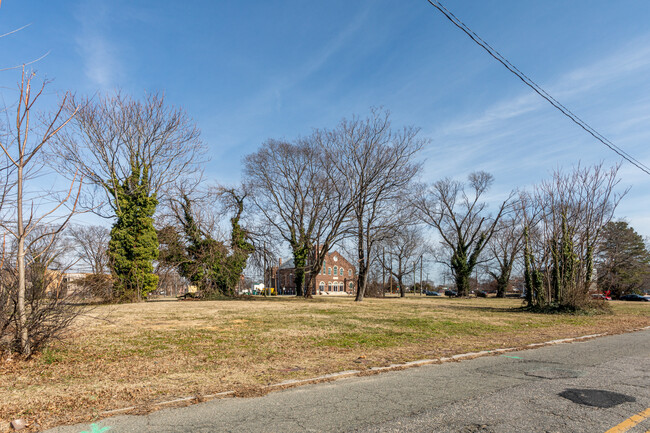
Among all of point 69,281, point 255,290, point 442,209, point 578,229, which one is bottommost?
point 255,290

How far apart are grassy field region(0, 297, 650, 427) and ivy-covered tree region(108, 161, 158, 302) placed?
12306 mm

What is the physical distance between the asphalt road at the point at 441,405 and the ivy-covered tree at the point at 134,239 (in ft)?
71.9

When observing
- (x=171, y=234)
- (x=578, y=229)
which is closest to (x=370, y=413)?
(x=578, y=229)

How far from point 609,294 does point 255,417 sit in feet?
224

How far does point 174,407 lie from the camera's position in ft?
15.6

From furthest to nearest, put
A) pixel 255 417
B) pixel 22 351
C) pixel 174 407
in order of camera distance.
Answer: pixel 22 351
pixel 174 407
pixel 255 417

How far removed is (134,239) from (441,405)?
2428 cm

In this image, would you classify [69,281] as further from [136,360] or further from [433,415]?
[433,415]

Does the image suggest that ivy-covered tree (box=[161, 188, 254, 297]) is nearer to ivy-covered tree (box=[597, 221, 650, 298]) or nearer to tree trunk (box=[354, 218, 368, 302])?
tree trunk (box=[354, 218, 368, 302])

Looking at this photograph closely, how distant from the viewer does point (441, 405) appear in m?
4.75

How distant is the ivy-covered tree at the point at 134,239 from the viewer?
79.8 feet

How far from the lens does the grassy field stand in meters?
5.12

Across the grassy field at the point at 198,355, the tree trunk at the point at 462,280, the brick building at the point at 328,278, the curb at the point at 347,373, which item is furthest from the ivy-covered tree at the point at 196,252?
the brick building at the point at 328,278

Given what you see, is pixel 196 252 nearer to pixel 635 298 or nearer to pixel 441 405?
pixel 441 405
